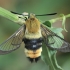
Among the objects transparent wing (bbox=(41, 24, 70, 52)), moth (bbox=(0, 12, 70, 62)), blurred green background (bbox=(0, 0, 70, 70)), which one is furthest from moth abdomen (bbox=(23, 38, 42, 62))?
blurred green background (bbox=(0, 0, 70, 70))

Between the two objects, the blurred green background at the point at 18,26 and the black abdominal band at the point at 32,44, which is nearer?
the black abdominal band at the point at 32,44

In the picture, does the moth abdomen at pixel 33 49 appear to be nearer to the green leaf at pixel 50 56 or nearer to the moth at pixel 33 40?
the moth at pixel 33 40

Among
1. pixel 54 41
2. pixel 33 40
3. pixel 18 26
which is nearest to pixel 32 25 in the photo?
pixel 33 40

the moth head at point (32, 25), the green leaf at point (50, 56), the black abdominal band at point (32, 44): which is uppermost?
the moth head at point (32, 25)

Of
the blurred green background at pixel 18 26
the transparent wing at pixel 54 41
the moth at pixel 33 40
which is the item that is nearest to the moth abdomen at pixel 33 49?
the moth at pixel 33 40

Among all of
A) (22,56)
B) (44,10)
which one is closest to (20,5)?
(44,10)

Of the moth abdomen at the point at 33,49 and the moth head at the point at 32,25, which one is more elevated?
the moth head at the point at 32,25

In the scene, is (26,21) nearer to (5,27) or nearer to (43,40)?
(43,40)
